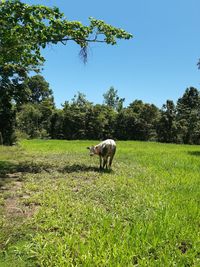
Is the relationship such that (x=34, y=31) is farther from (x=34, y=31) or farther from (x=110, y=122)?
(x=110, y=122)

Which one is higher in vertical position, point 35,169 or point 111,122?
point 111,122

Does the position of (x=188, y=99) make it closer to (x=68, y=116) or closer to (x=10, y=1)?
(x=68, y=116)

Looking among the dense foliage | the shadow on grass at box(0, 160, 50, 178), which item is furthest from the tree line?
the shadow on grass at box(0, 160, 50, 178)

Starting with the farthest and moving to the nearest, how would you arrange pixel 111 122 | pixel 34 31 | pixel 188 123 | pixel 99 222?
pixel 111 122 → pixel 188 123 → pixel 34 31 → pixel 99 222

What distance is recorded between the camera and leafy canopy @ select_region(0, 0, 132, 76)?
12594 mm

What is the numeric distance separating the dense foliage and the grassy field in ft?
144

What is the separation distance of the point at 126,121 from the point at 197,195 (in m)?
48.9

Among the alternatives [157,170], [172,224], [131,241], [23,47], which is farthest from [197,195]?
[23,47]

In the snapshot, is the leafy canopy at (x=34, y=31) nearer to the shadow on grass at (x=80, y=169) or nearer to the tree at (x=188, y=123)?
the shadow on grass at (x=80, y=169)

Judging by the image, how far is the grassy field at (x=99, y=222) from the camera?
5.44 meters

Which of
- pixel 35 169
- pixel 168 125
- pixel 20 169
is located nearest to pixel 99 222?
pixel 35 169

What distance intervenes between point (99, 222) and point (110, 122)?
53.3 m

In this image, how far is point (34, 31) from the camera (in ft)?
43.9

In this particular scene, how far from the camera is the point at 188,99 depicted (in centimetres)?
7275
